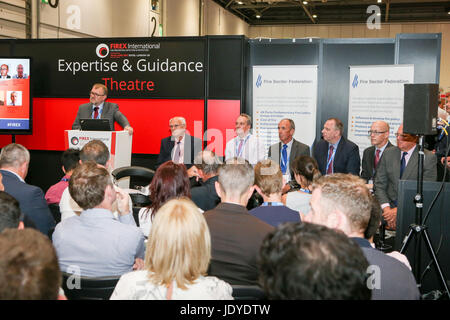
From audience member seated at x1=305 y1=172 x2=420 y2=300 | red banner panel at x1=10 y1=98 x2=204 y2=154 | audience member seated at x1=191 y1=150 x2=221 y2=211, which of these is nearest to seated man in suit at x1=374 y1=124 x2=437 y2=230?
audience member seated at x1=191 y1=150 x2=221 y2=211

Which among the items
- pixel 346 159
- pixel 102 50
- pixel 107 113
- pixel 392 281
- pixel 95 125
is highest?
pixel 102 50

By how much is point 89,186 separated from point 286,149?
11.6ft

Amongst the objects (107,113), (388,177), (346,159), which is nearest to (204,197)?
(388,177)

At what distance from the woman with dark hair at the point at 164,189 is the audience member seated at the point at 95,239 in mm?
516

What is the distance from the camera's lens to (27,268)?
40.6 inches

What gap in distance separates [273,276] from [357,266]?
21cm

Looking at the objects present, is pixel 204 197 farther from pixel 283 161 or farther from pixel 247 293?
pixel 283 161

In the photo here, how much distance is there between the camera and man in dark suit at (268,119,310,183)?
17.9 ft

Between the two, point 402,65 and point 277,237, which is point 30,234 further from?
point 402,65

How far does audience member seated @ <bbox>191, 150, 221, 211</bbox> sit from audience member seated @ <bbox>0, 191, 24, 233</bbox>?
1.67 metres

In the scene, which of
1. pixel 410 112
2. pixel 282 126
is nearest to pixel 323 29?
pixel 282 126

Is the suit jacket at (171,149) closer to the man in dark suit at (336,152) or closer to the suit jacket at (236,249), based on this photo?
the man in dark suit at (336,152)

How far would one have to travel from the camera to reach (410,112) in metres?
3.56

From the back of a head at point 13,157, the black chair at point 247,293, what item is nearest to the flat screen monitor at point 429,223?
the black chair at point 247,293
